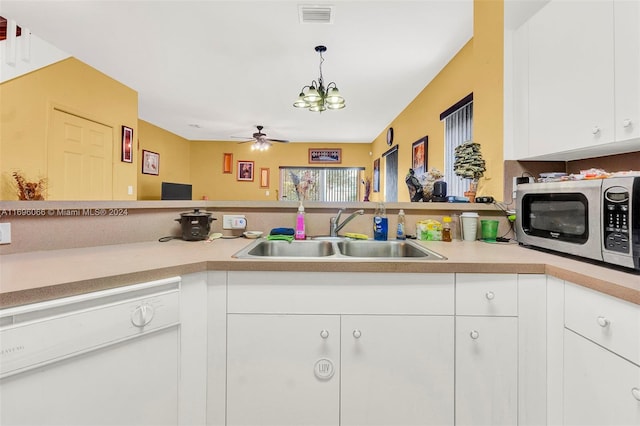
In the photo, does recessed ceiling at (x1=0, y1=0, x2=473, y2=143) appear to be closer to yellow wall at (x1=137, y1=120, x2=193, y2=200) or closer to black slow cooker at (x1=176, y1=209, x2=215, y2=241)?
yellow wall at (x1=137, y1=120, x2=193, y2=200)

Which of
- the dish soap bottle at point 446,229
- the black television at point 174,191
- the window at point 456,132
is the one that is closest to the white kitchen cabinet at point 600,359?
the dish soap bottle at point 446,229

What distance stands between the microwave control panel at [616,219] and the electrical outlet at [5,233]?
6.96ft

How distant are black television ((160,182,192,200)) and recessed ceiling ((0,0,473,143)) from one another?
1.66 m

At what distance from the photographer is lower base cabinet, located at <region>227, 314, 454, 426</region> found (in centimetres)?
103

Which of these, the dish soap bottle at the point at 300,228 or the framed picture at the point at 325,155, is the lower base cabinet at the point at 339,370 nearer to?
the dish soap bottle at the point at 300,228

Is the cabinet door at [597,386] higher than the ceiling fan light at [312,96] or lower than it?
lower

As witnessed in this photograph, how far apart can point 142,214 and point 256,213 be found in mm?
572

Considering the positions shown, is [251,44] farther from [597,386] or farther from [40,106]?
[597,386]

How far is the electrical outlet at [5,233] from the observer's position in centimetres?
108

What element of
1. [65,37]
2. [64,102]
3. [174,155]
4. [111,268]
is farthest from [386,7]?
[174,155]

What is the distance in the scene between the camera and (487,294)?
103 cm

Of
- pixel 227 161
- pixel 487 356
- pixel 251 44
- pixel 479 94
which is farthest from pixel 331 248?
pixel 227 161

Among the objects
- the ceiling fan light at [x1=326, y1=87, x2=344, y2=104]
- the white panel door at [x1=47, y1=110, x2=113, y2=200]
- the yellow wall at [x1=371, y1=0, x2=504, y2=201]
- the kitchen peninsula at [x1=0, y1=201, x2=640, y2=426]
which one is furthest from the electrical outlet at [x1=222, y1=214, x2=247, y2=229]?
the white panel door at [x1=47, y1=110, x2=113, y2=200]

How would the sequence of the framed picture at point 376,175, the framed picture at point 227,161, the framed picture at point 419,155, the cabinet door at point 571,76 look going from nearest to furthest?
the cabinet door at point 571,76
the framed picture at point 419,155
the framed picture at point 376,175
the framed picture at point 227,161
